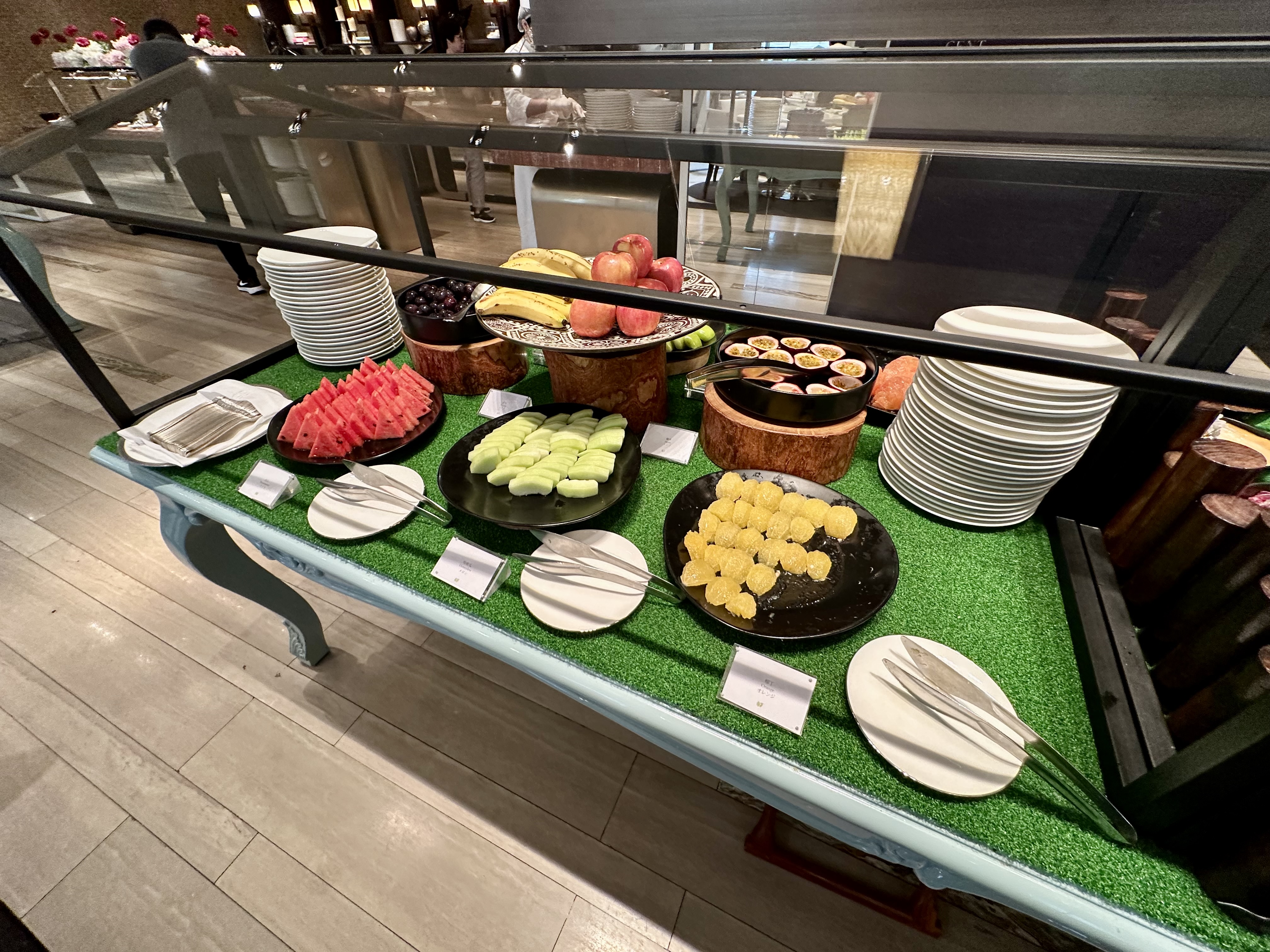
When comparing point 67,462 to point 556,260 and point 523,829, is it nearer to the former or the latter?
point 523,829

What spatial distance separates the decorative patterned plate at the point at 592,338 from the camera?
0.79 meters

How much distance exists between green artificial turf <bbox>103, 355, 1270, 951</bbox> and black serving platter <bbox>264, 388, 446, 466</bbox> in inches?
1.5

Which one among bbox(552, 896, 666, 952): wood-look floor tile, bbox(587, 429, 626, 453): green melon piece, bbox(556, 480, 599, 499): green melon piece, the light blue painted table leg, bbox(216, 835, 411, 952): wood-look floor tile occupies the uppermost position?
bbox(587, 429, 626, 453): green melon piece

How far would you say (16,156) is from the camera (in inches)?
34.2

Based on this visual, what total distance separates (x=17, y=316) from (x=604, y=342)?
16.3 feet

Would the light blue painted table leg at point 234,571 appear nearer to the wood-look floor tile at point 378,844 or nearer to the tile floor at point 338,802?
the tile floor at point 338,802

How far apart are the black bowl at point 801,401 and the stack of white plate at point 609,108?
0.50 meters

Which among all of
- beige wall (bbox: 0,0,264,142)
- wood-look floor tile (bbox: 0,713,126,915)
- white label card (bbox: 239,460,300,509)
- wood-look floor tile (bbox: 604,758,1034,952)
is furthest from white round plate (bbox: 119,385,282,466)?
beige wall (bbox: 0,0,264,142)

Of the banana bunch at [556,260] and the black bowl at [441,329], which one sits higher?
the banana bunch at [556,260]

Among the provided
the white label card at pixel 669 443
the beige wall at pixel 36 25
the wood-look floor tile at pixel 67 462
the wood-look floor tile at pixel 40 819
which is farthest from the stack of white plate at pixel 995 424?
the beige wall at pixel 36 25

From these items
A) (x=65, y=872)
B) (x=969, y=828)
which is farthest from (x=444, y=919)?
(x=969, y=828)

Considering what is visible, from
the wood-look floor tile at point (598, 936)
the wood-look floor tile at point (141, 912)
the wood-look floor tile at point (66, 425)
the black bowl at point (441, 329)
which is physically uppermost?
the black bowl at point (441, 329)

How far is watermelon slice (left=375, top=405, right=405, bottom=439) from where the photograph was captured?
105cm

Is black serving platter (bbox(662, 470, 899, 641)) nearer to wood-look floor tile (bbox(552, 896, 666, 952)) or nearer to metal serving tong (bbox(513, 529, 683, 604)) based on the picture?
metal serving tong (bbox(513, 529, 683, 604))
